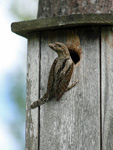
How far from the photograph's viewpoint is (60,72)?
4.02m

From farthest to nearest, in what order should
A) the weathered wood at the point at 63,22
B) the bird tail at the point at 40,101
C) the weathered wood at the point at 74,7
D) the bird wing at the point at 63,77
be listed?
the weathered wood at the point at 74,7 → the bird tail at the point at 40,101 → the bird wing at the point at 63,77 → the weathered wood at the point at 63,22

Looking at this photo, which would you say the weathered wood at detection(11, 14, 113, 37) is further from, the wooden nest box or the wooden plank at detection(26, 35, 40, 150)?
the wooden plank at detection(26, 35, 40, 150)

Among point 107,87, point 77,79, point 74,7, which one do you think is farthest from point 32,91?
point 74,7

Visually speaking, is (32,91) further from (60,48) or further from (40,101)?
(60,48)

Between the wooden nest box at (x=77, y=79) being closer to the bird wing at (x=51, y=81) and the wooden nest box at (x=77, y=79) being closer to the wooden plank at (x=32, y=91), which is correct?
the wooden plank at (x=32, y=91)

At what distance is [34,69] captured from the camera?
14.0 feet

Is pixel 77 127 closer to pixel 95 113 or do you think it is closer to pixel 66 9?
pixel 95 113

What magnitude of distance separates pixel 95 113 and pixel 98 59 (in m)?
0.39

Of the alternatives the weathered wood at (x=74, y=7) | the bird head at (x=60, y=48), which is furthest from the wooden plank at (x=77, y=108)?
the weathered wood at (x=74, y=7)

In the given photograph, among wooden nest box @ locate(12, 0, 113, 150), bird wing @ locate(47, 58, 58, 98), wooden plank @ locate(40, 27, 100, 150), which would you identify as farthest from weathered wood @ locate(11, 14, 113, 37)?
bird wing @ locate(47, 58, 58, 98)

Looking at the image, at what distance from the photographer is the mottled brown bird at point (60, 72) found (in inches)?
159

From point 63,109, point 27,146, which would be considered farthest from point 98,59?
point 27,146

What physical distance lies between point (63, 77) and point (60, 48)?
212mm

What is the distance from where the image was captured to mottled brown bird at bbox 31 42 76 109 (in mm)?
4031
